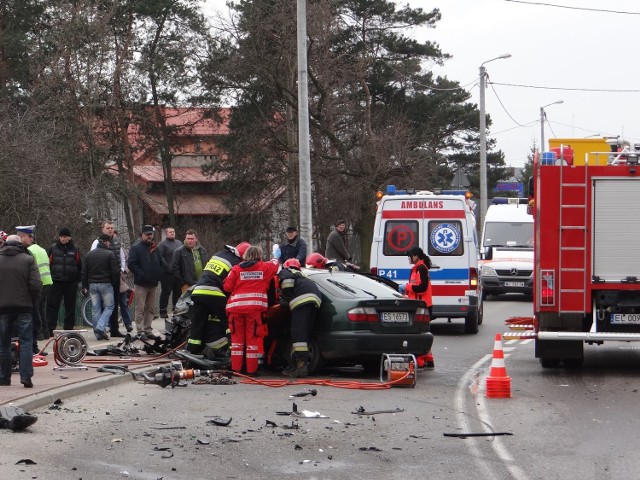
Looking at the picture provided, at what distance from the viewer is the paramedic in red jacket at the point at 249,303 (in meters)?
13.5

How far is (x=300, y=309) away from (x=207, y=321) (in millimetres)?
1472

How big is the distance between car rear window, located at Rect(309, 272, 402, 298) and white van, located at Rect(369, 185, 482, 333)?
5592 millimetres

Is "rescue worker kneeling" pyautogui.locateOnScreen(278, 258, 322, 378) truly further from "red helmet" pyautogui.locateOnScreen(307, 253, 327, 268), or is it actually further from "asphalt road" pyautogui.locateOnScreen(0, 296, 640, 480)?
"red helmet" pyautogui.locateOnScreen(307, 253, 327, 268)

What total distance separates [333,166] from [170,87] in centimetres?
1267

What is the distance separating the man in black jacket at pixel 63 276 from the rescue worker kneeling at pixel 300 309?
611 cm

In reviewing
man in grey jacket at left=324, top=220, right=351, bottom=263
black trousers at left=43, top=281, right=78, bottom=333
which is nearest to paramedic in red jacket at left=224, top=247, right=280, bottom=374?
black trousers at left=43, top=281, right=78, bottom=333

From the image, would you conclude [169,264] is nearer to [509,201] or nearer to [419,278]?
[419,278]

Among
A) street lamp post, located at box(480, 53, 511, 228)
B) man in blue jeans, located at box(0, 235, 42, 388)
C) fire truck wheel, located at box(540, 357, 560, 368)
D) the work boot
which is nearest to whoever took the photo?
man in blue jeans, located at box(0, 235, 42, 388)

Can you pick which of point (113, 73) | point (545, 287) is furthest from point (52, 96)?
point (545, 287)

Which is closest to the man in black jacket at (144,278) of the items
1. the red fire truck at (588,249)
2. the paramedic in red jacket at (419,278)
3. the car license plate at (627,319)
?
the paramedic in red jacket at (419,278)

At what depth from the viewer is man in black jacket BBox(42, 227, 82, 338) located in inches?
734

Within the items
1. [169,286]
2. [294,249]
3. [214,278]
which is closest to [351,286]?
[214,278]

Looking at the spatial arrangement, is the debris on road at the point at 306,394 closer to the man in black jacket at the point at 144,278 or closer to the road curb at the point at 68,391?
the road curb at the point at 68,391

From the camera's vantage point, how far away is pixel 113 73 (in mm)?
40281
